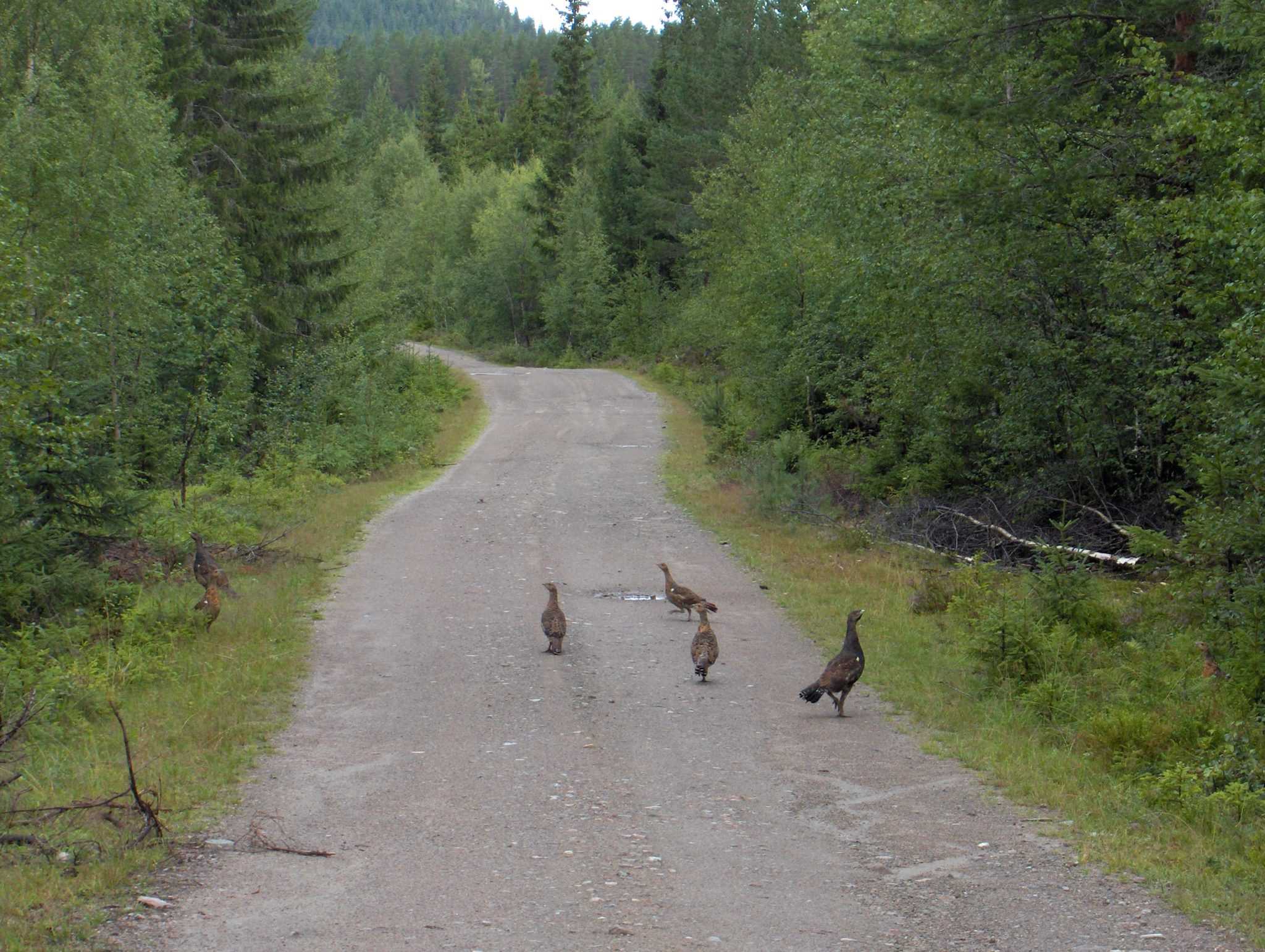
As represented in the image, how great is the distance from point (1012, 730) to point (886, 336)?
33.8 feet

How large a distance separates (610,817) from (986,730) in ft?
10.8

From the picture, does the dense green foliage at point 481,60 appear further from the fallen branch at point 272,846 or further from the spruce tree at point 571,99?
the fallen branch at point 272,846

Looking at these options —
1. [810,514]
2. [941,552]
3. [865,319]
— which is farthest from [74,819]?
[865,319]

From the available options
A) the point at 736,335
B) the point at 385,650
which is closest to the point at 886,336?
the point at 736,335

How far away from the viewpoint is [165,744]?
838cm

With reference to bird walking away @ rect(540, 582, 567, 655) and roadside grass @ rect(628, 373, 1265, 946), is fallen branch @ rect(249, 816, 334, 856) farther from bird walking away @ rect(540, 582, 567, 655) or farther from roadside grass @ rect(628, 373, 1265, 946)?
bird walking away @ rect(540, 582, 567, 655)

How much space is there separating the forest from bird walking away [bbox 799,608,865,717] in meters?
1.34

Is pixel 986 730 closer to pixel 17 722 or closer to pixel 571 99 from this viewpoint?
pixel 17 722

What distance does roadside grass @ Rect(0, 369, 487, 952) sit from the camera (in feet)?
18.6

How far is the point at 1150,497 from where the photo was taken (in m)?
14.6

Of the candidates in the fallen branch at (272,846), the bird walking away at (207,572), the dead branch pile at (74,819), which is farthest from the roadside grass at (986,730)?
the bird walking away at (207,572)

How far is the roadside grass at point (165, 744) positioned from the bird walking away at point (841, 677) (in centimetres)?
406

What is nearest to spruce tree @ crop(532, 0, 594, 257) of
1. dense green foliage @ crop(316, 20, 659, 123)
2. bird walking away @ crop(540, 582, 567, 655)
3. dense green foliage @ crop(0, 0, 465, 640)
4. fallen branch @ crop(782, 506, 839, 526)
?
dense green foliage @ crop(0, 0, 465, 640)

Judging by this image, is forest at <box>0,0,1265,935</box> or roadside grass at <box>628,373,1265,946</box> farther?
forest at <box>0,0,1265,935</box>
